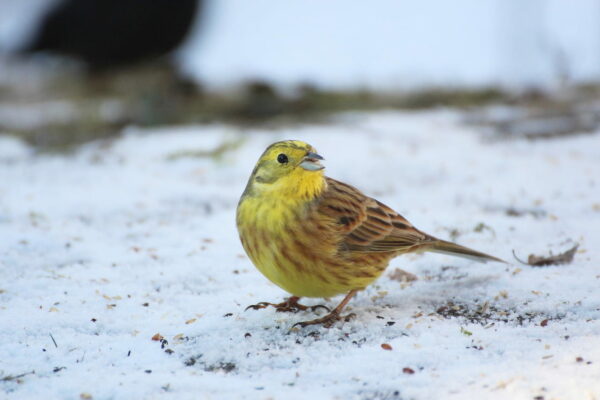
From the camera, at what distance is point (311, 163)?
3.67 m

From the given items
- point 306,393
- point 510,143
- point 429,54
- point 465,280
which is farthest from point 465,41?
point 306,393

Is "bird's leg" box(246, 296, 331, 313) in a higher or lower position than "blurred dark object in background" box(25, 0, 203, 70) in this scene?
lower

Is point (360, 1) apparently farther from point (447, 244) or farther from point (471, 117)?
point (447, 244)

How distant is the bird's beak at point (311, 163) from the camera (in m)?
3.65

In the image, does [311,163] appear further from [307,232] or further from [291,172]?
[307,232]

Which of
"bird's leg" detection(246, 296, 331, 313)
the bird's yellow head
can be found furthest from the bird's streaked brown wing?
"bird's leg" detection(246, 296, 331, 313)

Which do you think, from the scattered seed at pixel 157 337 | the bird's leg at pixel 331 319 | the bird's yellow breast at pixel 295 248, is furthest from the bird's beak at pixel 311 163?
the scattered seed at pixel 157 337

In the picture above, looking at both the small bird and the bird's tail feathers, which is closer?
the small bird

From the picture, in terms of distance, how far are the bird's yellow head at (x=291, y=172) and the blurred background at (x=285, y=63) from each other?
4.83 m

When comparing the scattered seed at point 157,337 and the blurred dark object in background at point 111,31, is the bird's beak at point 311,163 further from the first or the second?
the blurred dark object in background at point 111,31

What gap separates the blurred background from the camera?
9.39 metres

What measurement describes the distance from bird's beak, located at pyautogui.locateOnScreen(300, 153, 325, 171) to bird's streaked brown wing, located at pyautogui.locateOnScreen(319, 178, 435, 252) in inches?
7.7

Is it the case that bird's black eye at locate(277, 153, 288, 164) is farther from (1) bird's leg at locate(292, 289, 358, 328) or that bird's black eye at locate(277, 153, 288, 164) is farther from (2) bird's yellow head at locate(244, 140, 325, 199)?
(1) bird's leg at locate(292, 289, 358, 328)

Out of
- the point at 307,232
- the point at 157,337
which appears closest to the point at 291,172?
the point at 307,232
